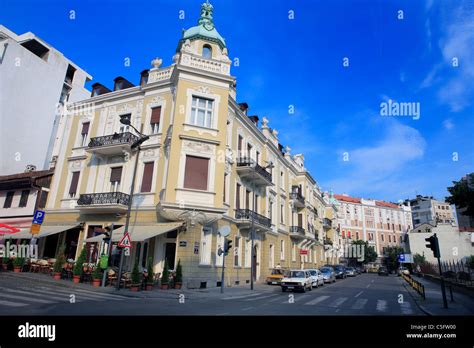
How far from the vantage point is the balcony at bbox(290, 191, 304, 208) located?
36.5 meters

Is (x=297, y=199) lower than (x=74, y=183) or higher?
higher

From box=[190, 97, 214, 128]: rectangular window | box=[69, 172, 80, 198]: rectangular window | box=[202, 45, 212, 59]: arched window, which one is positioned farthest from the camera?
box=[69, 172, 80, 198]: rectangular window

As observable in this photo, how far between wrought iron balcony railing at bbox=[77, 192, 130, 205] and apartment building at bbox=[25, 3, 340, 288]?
0.07 meters

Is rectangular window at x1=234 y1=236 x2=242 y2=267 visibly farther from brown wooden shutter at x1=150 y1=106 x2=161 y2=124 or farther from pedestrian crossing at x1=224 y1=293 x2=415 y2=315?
brown wooden shutter at x1=150 y1=106 x2=161 y2=124

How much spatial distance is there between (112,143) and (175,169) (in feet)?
19.9

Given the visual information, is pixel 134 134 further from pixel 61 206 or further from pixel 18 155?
pixel 18 155

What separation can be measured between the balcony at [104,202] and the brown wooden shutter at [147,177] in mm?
1337

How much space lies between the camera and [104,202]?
20516mm

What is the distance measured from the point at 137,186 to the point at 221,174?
6018 mm

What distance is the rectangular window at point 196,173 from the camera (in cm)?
1970

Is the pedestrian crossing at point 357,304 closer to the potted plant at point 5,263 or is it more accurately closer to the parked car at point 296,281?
the parked car at point 296,281

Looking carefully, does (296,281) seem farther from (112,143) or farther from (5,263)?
(5,263)

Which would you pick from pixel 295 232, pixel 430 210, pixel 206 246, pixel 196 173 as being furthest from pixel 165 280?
pixel 430 210

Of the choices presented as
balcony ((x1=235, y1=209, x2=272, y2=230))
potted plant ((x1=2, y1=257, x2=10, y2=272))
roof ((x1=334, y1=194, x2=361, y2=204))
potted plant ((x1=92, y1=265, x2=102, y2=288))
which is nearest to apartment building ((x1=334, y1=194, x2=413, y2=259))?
A: roof ((x1=334, y1=194, x2=361, y2=204))
